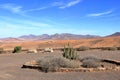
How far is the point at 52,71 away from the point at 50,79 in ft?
10.4

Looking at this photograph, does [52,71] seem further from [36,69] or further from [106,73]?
[106,73]

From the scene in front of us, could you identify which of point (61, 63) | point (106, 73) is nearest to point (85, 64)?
point (61, 63)

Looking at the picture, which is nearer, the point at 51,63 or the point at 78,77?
the point at 78,77

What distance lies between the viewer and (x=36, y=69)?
65.6 feet

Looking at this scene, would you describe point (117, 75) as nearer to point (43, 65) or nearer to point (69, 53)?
point (43, 65)

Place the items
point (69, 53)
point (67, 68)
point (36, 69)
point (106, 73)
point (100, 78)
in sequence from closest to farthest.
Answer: point (100, 78), point (106, 73), point (67, 68), point (36, 69), point (69, 53)

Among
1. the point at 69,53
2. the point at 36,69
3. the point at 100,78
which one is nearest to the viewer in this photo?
the point at 100,78

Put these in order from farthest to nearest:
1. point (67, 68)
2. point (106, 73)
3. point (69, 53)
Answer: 1. point (69, 53)
2. point (67, 68)
3. point (106, 73)

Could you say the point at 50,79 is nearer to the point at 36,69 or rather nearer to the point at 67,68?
the point at 67,68

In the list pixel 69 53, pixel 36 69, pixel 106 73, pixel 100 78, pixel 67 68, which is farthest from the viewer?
pixel 69 53

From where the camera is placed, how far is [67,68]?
61.2ft

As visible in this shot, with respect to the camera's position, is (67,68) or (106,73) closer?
(106,73)

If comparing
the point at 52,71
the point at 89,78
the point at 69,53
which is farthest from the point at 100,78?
the point at 69,53

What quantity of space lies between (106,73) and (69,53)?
326 inches
